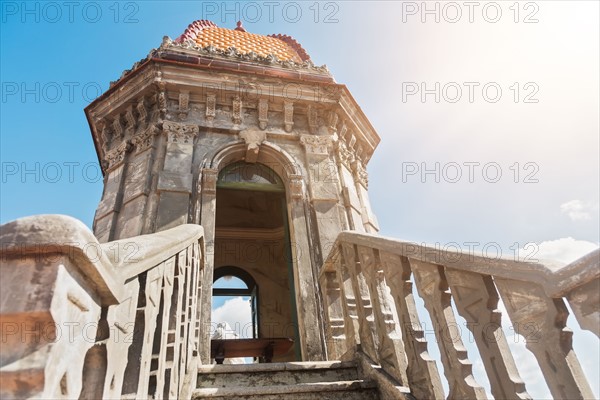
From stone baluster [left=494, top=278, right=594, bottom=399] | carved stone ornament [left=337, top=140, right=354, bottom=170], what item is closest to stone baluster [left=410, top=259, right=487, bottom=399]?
stone baluster [left=494, top=278, right=594, bottom=399]

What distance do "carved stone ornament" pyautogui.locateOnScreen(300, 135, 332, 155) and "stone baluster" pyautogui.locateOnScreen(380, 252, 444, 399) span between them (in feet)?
13.3

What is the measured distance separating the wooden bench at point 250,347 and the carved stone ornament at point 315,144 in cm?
447

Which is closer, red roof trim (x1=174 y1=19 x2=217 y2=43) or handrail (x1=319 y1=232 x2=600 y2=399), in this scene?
handrail (x1=319 y1=232 x2=600 y2=399)

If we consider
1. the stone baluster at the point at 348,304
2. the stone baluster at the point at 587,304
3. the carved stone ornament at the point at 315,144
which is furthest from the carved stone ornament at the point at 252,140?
the stone baluster at the point at 587,304

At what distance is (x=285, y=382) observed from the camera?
3.00 meters

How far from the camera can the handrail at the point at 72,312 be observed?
0.94 m

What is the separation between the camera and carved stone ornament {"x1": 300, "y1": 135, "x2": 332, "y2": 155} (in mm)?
6449

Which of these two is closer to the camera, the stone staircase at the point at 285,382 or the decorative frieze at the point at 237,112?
the stone staircase at the point at 285,382

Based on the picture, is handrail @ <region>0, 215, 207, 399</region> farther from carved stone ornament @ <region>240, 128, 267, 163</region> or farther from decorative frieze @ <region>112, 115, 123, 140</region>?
decorative frieze @ <region>112, 115, 123, 140</region>

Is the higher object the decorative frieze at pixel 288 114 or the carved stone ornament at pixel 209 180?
the decorative frieze at pixel 288 114

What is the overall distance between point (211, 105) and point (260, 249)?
542 centimetres

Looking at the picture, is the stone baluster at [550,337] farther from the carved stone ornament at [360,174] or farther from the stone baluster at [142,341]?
the carved stone ornament at [360,174]

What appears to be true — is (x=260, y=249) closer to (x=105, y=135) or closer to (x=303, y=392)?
(x=105, y=135)

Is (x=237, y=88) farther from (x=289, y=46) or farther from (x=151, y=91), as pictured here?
(x=289, y=46)
